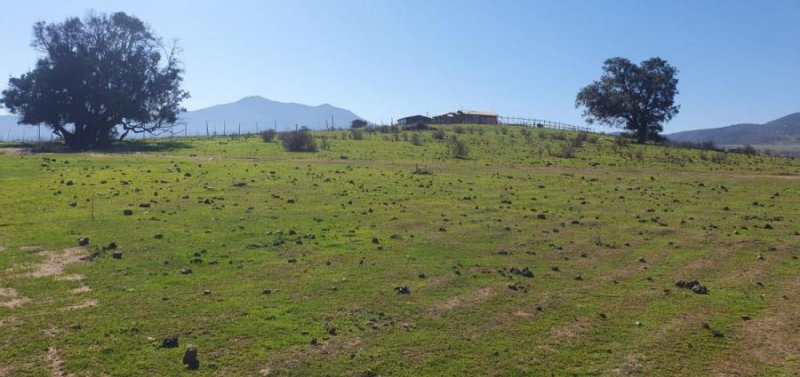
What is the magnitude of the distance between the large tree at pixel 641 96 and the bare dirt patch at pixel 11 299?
291 feet

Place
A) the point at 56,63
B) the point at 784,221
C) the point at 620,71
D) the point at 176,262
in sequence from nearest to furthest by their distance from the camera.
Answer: the point at 176,262 < the point at 784,221 < the point at 56,63 < the point at 620,71

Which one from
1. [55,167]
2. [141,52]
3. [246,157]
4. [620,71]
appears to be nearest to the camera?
[55,167]

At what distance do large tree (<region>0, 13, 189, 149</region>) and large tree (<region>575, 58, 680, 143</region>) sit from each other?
63431 mm

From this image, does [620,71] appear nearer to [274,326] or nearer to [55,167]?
[55,167]

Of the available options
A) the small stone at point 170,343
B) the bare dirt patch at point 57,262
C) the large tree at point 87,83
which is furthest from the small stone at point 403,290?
the large tree at point 87,83

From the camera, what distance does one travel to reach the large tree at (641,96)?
91188 mm

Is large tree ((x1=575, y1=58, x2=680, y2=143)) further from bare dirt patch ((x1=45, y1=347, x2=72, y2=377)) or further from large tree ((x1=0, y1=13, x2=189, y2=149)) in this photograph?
bare dirt patch ((x1=45, y1=347, x2=72, y2=377))

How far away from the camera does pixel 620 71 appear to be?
93125 millimetres

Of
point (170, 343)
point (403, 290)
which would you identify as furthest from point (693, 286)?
point (170, 343)

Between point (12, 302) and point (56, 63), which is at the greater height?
point (56, 63)

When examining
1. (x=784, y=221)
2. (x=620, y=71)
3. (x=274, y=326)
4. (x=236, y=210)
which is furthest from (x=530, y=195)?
(x=620, y=71)

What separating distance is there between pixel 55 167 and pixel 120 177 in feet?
22.4

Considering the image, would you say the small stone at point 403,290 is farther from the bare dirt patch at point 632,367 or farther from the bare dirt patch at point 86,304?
the bare dirt patch at point 86,304

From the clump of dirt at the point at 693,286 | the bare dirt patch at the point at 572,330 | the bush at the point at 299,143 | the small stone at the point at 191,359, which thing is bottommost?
the bare dirt patch at the point at 572,330
